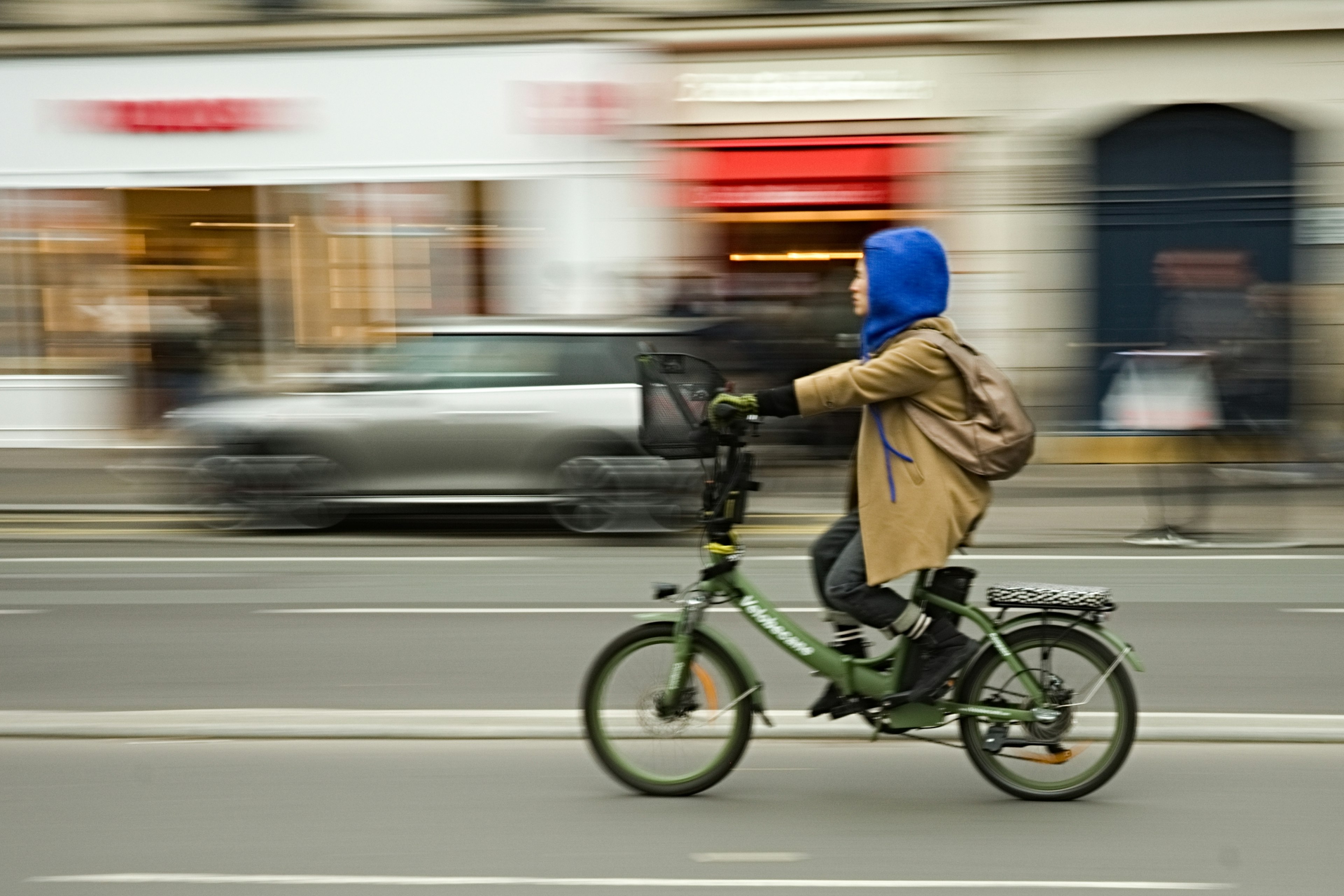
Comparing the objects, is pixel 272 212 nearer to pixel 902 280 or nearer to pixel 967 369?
pixel 902 280

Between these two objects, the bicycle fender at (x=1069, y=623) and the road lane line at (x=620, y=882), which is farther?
the bicycle fender at (x=1069, y=623)

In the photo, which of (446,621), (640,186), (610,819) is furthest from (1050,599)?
(640,186)

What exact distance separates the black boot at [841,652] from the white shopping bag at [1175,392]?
602 cm

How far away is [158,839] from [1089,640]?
8.82 feet

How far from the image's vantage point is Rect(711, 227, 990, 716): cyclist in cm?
439

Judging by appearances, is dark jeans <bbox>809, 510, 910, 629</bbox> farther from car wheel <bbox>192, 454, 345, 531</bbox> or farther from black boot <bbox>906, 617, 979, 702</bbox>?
car wheel <bbox>192, 454, 345, 531</bbox>

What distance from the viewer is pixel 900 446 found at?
4508 millimetres

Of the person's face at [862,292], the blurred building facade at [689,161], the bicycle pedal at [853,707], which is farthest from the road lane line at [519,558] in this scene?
the person's face at [862,292]

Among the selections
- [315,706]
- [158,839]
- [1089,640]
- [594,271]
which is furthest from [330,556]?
[594,271]

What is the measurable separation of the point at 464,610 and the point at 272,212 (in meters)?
10.8

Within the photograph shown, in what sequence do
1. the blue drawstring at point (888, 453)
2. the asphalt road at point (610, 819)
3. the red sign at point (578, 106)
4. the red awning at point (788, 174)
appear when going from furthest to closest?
1. the red sign at point (578, 106)
2. the red awning at point (788, 174)
3. the blue drawstring at point (888, 453)
4. the asphalt road at point (610, 819)

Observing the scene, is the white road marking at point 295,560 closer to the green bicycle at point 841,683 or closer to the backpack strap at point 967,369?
the green bicycle at point 841,683

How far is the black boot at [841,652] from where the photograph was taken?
184 inches

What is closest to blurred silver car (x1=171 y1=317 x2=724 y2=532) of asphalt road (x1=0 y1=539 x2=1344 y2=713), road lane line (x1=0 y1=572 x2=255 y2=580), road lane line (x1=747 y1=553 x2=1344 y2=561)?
asphalt road (x1=0 y1=539 x2=1344 y2=713)
